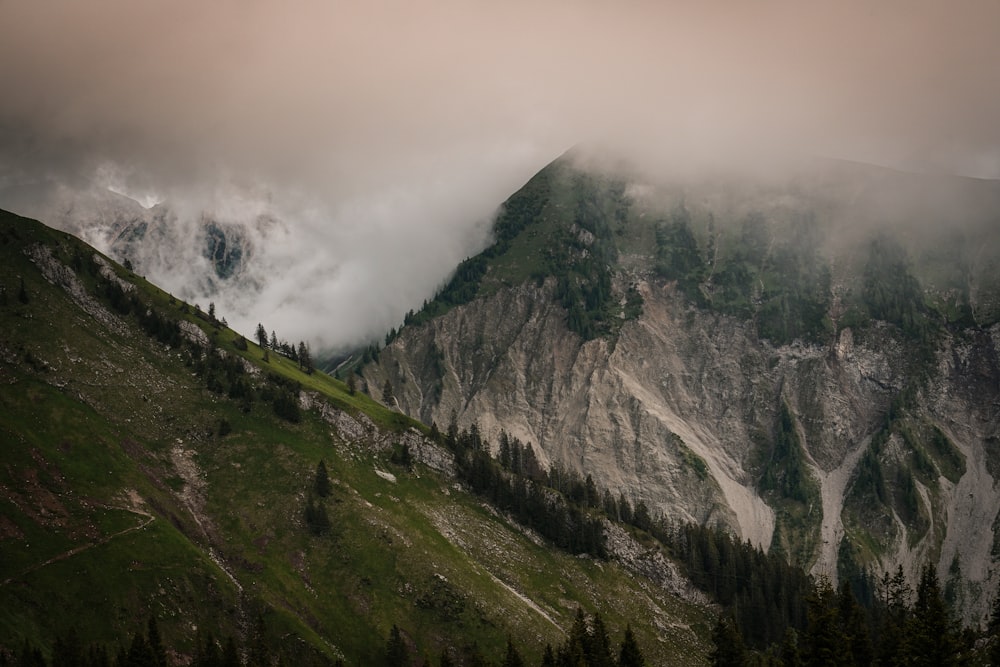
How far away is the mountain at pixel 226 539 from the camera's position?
12812 cm

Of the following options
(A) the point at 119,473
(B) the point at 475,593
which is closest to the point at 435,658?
(B) the point at 475,593

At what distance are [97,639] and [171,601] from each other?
15.0 meters

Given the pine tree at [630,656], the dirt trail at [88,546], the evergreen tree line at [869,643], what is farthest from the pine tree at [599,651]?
the dirt trail at [88,546]

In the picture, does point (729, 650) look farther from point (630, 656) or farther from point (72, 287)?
point (72, 287)

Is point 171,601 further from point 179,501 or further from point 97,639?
point 179,501

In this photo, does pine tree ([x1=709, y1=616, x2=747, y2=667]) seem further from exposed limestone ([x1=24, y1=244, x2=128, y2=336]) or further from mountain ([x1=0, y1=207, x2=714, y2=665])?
exposed limestone ([x1=24, y1=244, x2=128, y2=336])

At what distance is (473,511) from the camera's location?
197250 millimetres

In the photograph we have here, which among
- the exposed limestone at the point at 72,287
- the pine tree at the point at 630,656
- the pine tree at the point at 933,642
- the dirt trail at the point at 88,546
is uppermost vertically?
the exposed limestone at the point at 72,287

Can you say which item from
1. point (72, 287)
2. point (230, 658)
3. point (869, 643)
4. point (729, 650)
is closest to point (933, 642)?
point (869, 643)

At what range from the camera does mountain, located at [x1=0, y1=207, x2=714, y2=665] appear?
128 metres

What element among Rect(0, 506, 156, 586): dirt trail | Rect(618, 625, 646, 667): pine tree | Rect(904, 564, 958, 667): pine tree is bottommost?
Rect(618, 625, 646, 667): pine tree

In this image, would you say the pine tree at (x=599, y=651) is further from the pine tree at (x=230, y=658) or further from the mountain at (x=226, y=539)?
the pine tree at (x=230, y=658)

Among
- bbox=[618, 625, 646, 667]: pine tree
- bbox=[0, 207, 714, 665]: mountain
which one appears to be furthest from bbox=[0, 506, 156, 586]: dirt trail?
bbox=[618, 625, 646, 667]: pine tree

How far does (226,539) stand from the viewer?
157875 mm
